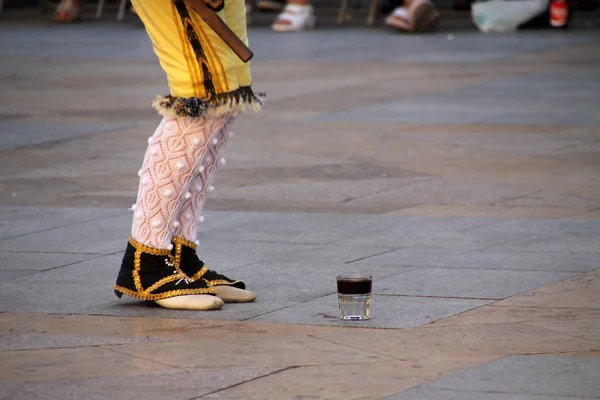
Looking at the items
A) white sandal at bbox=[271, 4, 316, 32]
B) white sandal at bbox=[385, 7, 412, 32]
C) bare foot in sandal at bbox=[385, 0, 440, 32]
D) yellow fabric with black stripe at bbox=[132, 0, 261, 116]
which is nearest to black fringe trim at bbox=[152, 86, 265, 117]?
yellow fabric with black stripe at bbox=[132, 0, 261, 116]

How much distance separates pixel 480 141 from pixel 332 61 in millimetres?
5975

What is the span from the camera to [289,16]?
20.2 metres

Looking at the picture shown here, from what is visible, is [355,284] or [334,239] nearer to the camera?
[355,284]

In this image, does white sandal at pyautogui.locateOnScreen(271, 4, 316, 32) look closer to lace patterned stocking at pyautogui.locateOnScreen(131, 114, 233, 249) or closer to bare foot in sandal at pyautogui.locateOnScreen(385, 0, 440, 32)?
bare foot in sandal at pyautogui.locateOnScreen(385, 0, 440, 32)

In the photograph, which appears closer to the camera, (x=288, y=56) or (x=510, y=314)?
(x=510, y=314)

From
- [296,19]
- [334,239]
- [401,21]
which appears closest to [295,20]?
[296,19]

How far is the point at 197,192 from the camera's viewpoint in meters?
5.36

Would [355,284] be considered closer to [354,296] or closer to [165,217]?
[354,296]

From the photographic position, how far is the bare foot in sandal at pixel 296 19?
66.0 feet

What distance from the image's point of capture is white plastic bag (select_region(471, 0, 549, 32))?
18828 mm

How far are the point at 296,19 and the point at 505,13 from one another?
305cm

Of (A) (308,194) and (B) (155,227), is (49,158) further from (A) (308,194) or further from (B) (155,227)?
(B) (155,227)

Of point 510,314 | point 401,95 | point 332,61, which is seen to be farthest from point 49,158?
point 332,61

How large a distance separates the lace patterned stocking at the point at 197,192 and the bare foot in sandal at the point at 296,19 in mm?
14904
